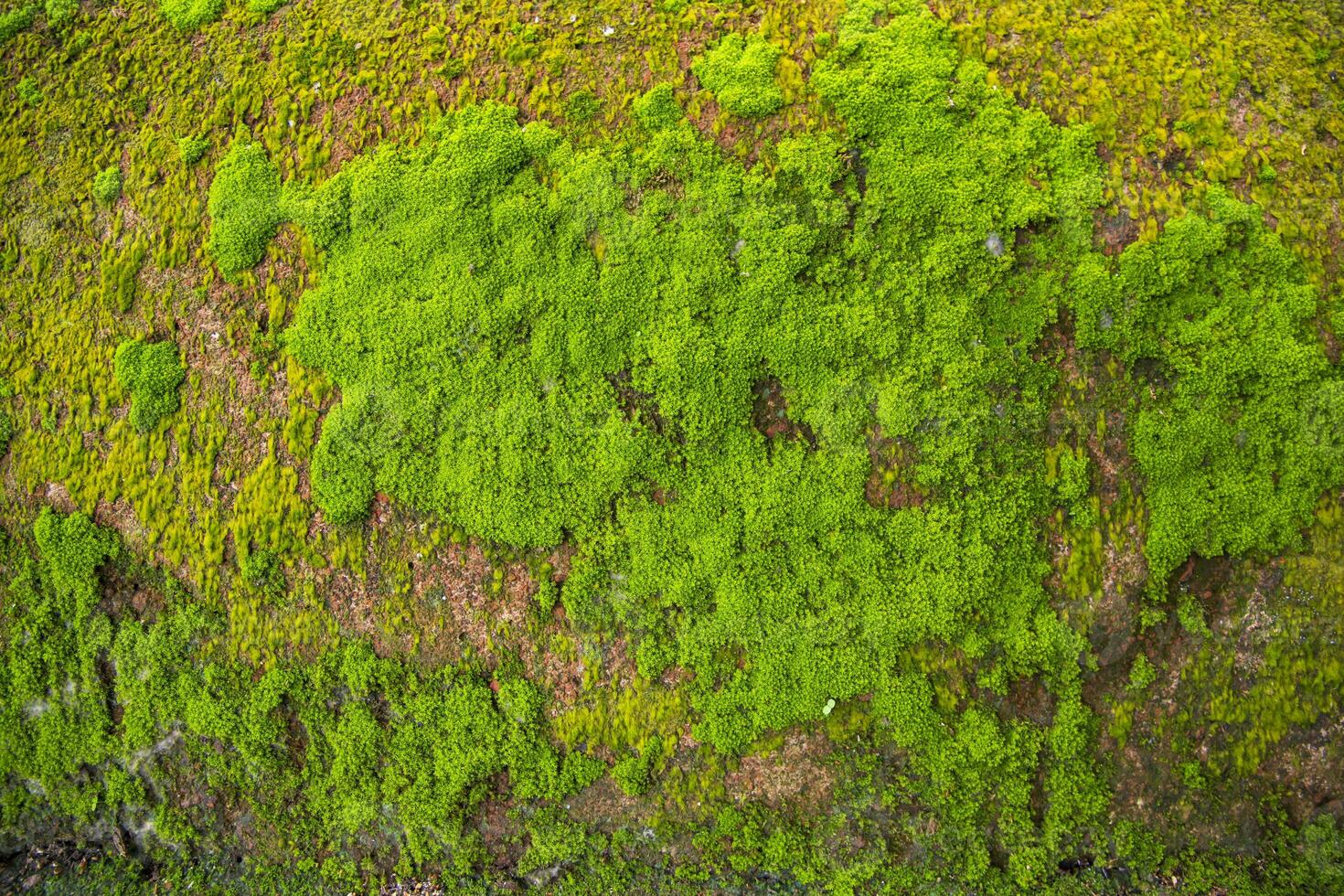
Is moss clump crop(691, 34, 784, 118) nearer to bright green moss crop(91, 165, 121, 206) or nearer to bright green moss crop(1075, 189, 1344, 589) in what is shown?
bright green moss crop(1075, 189, 1344, 589)

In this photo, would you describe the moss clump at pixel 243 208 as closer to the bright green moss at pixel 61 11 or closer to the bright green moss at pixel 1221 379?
the bright green moss at pixel 61 11

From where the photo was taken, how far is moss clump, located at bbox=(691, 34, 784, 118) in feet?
13.3

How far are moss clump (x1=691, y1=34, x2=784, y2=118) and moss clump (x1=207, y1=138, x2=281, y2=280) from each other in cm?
249

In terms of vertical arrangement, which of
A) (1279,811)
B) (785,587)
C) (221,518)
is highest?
(221,518)

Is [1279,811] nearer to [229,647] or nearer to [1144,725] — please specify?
[1144,725]

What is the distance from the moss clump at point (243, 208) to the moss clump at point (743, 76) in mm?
2490

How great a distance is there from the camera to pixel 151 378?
428cm

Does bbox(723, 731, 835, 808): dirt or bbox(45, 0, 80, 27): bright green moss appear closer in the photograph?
bbox(723, 731, 835, 808): dirt

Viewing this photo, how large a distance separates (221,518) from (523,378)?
76.0 inches

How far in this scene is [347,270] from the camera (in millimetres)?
4164

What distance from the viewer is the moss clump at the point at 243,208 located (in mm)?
4254

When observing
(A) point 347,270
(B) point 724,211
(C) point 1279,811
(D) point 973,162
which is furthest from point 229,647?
(C) point 1279,811

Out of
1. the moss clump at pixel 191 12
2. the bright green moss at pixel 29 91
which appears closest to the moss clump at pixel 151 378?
the bright green moss at pixel 29 91

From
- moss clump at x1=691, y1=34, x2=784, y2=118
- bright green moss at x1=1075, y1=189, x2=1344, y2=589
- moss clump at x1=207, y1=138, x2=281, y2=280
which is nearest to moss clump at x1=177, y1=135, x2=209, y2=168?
moss clump at x1=207, y1=138, x2=281, y2=280
